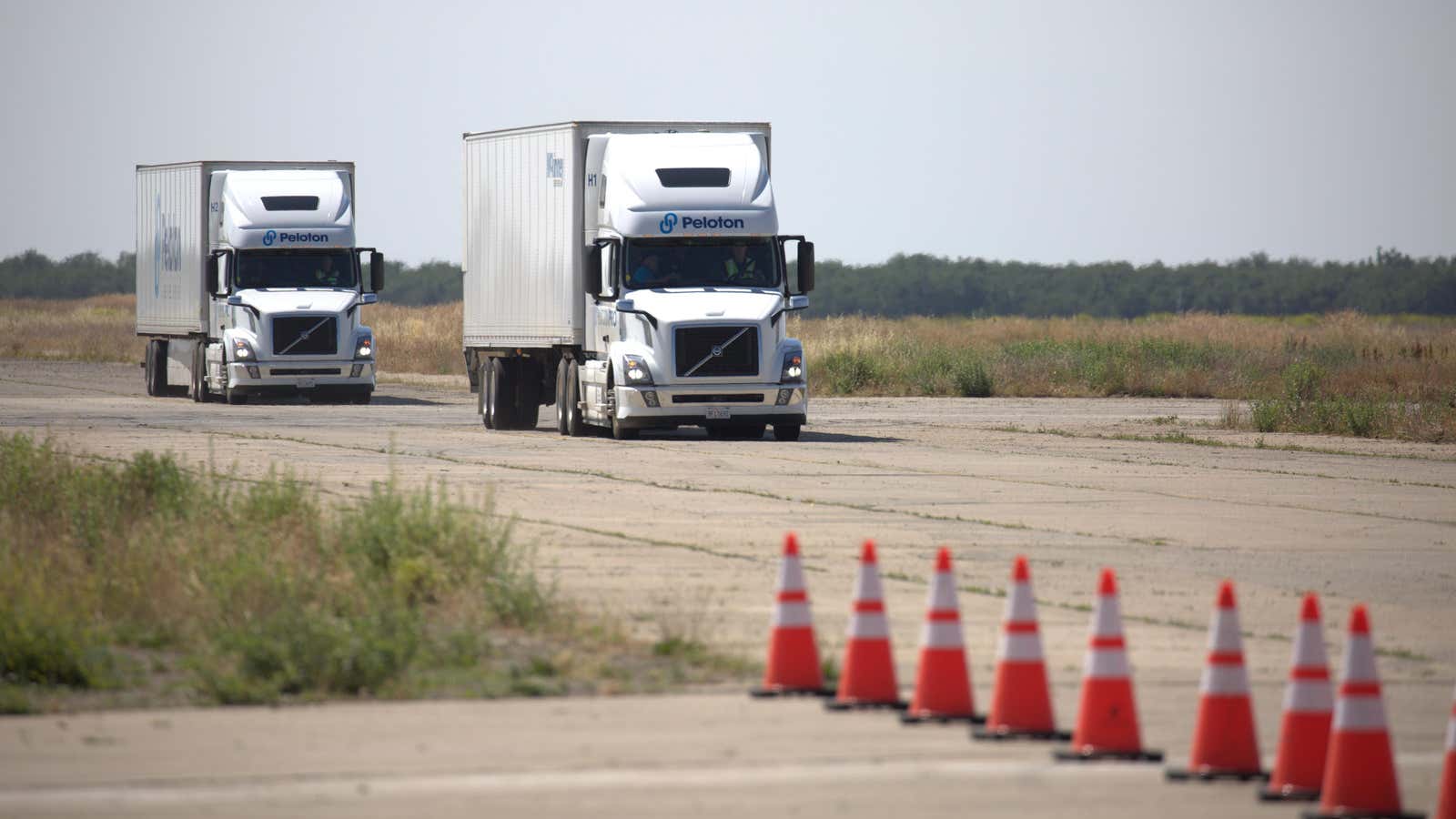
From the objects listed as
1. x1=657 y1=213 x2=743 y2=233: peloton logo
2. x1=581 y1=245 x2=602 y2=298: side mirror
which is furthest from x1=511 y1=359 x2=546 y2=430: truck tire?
x1=657 y1=213 x2=743 y2=233: peloton logo

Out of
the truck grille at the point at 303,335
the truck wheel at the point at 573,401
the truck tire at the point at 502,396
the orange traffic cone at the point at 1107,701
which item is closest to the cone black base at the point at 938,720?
the orange traffic cone at the point at 1107,701

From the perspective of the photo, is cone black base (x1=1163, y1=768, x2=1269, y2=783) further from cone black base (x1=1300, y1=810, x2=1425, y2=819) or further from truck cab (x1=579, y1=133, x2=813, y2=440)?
truck cab (x1=579, y1=133, x2=813, y2=440)

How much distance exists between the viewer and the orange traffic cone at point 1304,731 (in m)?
8.11

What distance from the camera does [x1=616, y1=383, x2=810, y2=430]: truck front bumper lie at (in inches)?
1152

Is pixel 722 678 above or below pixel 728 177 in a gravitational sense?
below

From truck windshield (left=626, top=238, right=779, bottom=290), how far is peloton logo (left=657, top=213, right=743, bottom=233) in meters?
0.26

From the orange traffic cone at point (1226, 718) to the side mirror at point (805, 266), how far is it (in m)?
21.6

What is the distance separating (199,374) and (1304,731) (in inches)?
1462

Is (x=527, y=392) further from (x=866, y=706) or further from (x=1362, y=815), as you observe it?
(x=1362, y=815)

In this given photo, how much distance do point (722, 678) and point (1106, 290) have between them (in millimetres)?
168304

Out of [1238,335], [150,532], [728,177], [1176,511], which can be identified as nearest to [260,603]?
[150,532]

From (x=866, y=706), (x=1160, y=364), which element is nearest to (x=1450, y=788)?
(x=866, y=706)

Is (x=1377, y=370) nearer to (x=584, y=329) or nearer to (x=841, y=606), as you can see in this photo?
(x=584, y=329)

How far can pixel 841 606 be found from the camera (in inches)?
527
